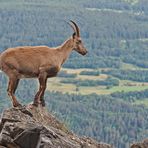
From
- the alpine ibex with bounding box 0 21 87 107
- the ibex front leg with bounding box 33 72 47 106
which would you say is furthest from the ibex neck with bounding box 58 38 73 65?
the ibex front leg with bounding box 33 72 47 106

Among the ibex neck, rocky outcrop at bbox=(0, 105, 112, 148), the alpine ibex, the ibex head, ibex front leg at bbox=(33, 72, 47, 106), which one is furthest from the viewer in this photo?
the ibex head

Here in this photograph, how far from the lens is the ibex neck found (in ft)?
98.1

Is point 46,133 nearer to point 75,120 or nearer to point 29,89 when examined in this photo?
point 75,120

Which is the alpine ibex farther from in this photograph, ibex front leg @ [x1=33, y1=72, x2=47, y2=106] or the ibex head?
the ibex head

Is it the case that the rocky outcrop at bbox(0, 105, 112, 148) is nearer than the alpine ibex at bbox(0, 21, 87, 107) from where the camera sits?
Yes

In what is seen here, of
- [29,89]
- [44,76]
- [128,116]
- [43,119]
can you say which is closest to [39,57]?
[44,76]

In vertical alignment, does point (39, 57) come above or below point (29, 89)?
above

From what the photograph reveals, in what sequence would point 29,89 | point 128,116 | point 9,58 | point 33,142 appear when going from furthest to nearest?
1. point 29,89
2. point 128,116
3. point 9,58
4. point 33,142

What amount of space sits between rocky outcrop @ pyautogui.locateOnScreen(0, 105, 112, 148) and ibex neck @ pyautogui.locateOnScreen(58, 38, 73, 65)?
5092 millimetres

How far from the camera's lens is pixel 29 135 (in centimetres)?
2173

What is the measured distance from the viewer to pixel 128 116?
176 metres

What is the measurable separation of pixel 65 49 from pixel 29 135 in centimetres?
920

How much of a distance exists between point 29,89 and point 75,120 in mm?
18660

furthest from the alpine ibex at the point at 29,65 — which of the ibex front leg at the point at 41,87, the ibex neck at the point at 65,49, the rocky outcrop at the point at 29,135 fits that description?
the rocky outcrop at the point at 29,135
